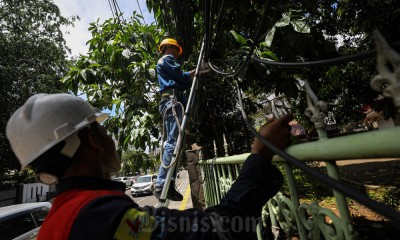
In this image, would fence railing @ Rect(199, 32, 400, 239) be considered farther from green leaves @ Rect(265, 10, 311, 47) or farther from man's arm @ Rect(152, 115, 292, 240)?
green leaves @ Rect(265, 10, 311, 47)

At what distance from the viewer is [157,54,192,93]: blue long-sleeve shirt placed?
11.2 feet

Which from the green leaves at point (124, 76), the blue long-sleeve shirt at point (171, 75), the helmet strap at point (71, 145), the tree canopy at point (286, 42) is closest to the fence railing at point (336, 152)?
the tree canopy at point (286, 42)

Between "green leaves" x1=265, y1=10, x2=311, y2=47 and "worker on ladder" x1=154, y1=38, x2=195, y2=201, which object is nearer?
"green leaves" x1=265, y1=10, x2=311, y2=47

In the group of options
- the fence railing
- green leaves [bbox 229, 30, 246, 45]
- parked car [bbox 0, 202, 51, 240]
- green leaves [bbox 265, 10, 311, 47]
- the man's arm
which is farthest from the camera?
parked car [bbox 0, 202, 51, 240]

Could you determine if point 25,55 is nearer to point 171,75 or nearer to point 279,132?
point 171,75

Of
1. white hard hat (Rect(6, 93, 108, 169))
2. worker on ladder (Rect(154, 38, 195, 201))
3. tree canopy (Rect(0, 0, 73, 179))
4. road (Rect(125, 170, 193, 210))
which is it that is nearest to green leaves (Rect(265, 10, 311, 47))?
worker on ladder (Rect(154, 38, 195, 201))

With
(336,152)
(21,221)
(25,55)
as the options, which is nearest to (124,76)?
(21,221)

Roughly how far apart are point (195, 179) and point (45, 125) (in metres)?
4.40

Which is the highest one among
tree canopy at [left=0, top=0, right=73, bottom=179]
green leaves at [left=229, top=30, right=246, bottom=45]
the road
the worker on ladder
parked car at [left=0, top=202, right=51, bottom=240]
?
tree canopy at [left=0, top=0, right=73, bottom=179]

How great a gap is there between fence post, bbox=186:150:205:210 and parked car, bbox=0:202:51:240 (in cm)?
380

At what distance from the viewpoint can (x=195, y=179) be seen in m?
5.58

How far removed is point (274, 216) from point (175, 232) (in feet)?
2.74

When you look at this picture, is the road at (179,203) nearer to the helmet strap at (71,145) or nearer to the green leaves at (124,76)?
the green leaves at (124,76)

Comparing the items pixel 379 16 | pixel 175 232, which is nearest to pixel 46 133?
pixel 175 232
